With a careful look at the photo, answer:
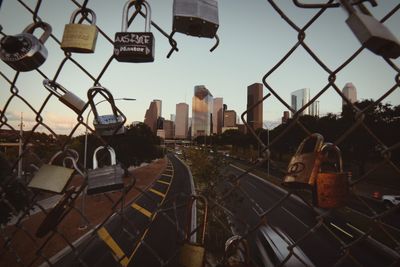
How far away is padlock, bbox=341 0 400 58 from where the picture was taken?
749mm

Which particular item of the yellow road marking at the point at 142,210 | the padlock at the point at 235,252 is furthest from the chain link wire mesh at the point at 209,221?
the yellow road marking at the point at 142,210

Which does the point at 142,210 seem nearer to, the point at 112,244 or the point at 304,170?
the point at 112,244

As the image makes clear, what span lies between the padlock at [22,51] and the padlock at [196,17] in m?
0.79

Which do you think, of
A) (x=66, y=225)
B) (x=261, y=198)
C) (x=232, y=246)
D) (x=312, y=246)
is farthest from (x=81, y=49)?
(x=261, y=198)

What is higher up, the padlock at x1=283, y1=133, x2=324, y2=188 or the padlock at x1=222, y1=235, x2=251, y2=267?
the padlock at x1=283, y1=133, x2=324, y2=188

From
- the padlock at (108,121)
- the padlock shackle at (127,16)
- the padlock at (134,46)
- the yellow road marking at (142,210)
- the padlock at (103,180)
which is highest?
the padlock shackle at (127,16)

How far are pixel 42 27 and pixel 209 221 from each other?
12.5 m

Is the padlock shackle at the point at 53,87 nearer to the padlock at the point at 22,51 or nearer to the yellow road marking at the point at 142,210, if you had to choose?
the padlock at the point at 22,51

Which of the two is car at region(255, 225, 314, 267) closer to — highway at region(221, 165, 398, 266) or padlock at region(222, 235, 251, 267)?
highway at region(221, 165, 398, 266)

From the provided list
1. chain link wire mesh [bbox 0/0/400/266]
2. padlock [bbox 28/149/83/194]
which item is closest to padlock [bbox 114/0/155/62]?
chain link wire mesh [bbox 0/0/400/266]

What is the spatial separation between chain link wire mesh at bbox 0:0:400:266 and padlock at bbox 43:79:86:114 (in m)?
0.03

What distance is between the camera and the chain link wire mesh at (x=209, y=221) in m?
1.17

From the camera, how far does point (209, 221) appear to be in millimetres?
12930

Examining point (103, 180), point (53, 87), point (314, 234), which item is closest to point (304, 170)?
point (103, 180)
